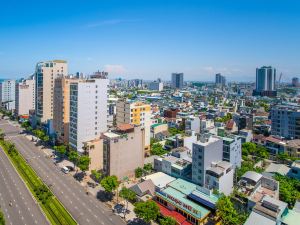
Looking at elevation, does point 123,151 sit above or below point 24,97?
below

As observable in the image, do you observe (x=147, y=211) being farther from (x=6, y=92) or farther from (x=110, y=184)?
(x=6, y=92)

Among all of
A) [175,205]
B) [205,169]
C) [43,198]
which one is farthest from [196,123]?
[43,198]

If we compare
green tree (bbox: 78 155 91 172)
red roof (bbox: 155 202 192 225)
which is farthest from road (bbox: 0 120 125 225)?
red roof (bbox: 155 202 192 225)

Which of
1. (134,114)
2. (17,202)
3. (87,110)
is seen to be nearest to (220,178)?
(134,114)

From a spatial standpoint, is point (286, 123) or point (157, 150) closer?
point (157, 150)

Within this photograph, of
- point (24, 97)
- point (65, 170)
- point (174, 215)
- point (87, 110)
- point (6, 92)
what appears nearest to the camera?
point (174, 215)

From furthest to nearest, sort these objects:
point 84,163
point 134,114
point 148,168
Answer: point 134,114 < point 148,168 < point 84,163

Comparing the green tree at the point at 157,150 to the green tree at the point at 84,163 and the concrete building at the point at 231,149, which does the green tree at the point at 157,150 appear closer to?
the concrete building at the point at 231,149

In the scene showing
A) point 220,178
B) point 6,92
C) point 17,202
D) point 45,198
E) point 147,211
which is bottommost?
point 17,202
